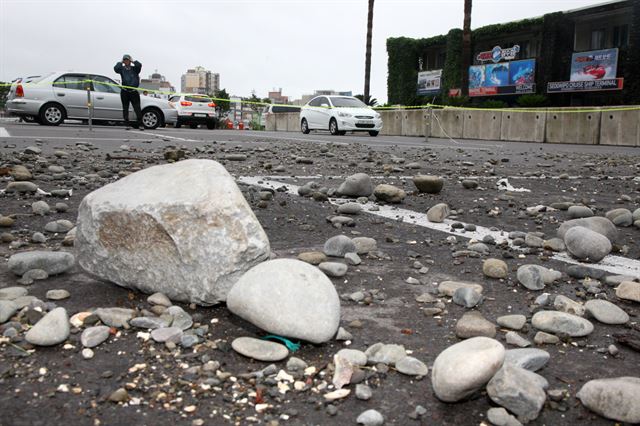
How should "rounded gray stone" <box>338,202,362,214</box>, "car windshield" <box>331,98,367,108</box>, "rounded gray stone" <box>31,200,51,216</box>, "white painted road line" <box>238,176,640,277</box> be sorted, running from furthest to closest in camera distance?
"car windshield" <box>331,98,367,108</box> < "rounded gray stone" <box>338,202,362,214</box> < "rounded gray stone" <box>31,200,51,216</box> < "white painted road line" <box>238,176,640,277</box>

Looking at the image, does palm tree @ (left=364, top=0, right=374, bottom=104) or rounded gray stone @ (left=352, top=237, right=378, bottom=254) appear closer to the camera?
rounded gray stone @ (left=352, top=237, right=378, bottom=254)

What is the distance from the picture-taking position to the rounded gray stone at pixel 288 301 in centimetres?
207

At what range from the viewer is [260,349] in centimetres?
201

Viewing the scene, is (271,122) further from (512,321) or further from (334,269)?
(512,321)

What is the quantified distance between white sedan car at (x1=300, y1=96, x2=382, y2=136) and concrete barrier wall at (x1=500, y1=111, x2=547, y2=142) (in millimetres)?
4474

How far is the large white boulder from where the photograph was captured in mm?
2396

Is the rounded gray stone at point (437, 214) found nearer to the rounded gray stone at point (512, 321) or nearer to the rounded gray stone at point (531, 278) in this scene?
the rounded gray stone at point (531, 278)

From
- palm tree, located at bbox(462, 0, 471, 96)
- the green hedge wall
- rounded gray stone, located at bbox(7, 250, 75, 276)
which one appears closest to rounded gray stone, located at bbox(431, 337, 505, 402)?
rounded gray stone, located at bbox(7, 250, 75, 276)

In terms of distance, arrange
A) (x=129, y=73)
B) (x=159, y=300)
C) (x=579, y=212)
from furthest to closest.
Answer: (x=129, y=73) → (x=579, y=212) → (x=159, y=300)

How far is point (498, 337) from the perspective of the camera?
2244mm

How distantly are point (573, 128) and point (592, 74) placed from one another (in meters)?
14.6

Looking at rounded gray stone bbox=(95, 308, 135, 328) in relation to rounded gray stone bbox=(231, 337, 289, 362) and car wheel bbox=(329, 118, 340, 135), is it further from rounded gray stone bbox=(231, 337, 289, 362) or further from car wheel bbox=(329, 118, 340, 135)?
car wheel bbox=(329, 118, 340, 135)

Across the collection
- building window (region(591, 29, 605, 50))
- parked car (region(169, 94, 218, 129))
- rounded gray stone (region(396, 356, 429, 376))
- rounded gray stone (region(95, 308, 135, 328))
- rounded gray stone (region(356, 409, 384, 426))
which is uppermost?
building window (region(591, 29, 605, 50))

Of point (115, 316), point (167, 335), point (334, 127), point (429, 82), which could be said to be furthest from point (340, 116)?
point (429, 82)
